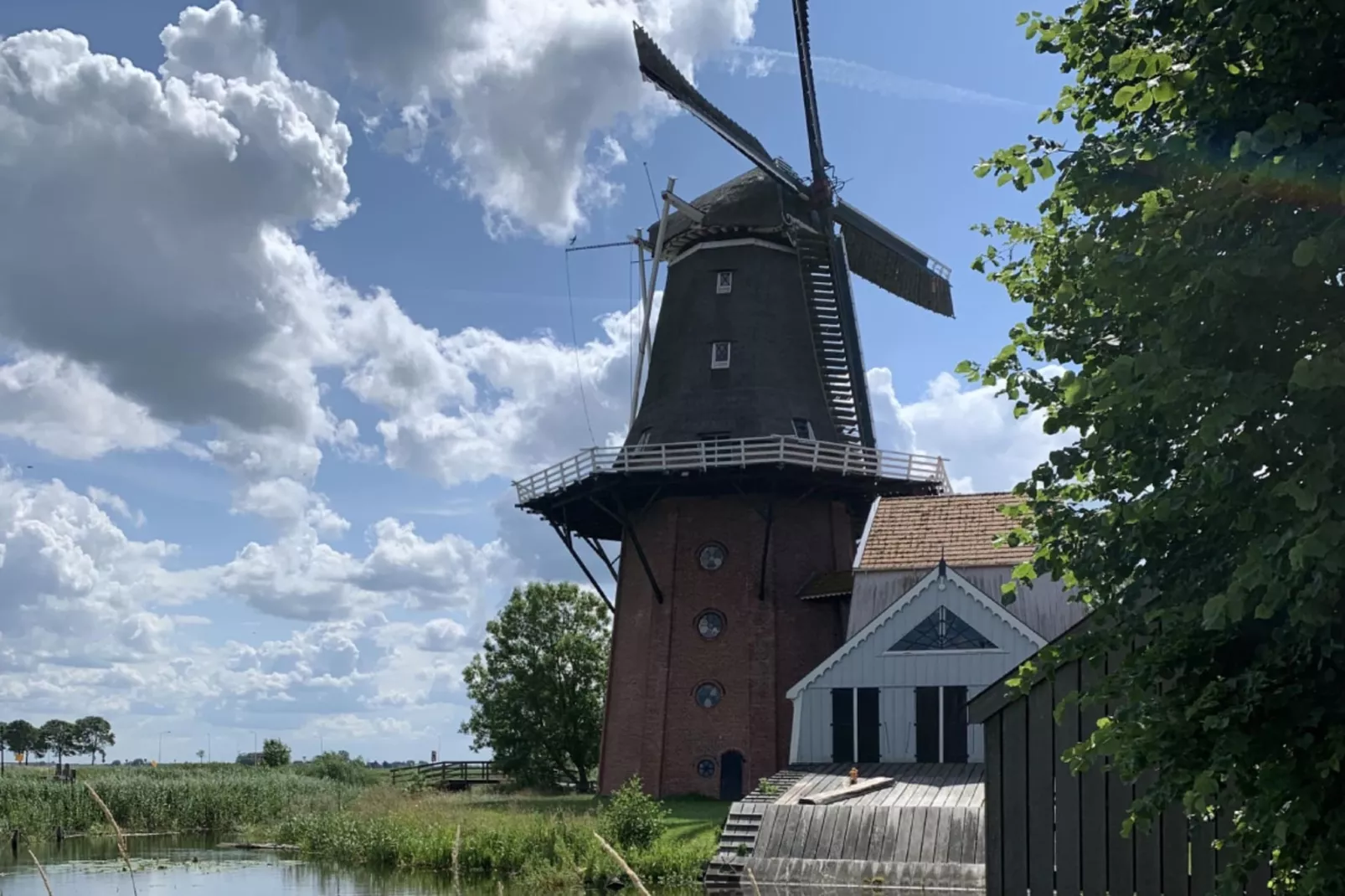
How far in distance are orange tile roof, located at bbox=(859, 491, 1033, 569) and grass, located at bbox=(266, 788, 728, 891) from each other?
17.4 feet

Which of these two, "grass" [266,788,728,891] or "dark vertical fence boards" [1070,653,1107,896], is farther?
"grass" [266,788,728,891]

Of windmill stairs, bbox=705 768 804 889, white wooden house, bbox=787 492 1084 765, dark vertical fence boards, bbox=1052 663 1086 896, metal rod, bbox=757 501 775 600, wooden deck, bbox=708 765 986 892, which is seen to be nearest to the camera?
dark vertical fence boards, bbox=1052 663 1086 896

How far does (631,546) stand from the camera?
28.3m

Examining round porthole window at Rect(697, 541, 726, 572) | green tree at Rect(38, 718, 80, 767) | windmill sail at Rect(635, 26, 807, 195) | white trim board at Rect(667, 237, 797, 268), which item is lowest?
green tree at Rect(38, 718, 80, 767)

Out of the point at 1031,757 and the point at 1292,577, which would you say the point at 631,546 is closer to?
the point at 1031,757

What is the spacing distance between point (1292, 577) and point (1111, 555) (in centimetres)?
164

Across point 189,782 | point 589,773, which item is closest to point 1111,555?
point 189,782

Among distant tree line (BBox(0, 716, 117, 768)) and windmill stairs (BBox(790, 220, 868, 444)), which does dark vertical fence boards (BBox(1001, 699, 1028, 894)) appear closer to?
windmill stairs (BBox(790, 220, 868, 444))

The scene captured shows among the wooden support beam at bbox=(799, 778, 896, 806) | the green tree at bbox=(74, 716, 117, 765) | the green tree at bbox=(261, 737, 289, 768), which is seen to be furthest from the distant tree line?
the wooden support beam at bbox=(799, 778, 896, 806)

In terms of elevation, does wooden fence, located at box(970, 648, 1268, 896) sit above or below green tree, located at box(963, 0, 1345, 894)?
below

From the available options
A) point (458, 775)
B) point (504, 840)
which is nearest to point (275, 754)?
point (458, 775)

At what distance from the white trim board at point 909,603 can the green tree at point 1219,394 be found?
14565mm

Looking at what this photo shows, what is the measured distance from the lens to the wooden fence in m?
10.1

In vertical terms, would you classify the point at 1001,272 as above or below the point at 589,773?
above
